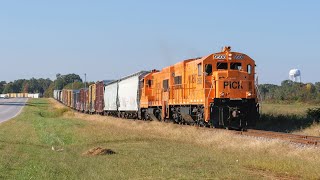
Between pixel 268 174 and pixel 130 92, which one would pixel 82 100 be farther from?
pixel 268 174

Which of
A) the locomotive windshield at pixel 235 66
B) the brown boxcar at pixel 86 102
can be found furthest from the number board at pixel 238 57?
the brown boxcar at pixel 86 102

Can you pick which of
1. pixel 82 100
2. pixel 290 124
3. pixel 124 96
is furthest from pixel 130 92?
pixel 82 100

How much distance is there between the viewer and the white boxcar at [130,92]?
36875 millimetres

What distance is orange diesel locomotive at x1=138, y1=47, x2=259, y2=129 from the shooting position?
72.3 feet

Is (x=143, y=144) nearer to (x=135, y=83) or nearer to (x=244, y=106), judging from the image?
(x=244, y=106)

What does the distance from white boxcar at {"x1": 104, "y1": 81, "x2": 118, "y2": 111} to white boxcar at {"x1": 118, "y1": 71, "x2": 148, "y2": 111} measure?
123cm

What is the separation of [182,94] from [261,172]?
14.7m

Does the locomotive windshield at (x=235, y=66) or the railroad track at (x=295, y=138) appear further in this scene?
→ the locomotive windshield at (x=235, y=66)

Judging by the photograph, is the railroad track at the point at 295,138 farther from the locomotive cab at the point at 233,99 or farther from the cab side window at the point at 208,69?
the cab side window at the point at 208,69

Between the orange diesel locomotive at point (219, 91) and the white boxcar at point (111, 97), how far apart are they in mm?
19351

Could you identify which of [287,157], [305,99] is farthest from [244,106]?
[305,99]

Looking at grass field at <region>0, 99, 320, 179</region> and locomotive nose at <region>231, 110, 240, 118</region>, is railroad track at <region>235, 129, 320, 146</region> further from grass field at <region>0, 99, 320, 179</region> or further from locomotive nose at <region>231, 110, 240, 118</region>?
locomotive nose at <region>231, 110, 240, 118</region>

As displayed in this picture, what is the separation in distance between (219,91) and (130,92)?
18099mm

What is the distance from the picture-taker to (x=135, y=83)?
38062 millimetres
